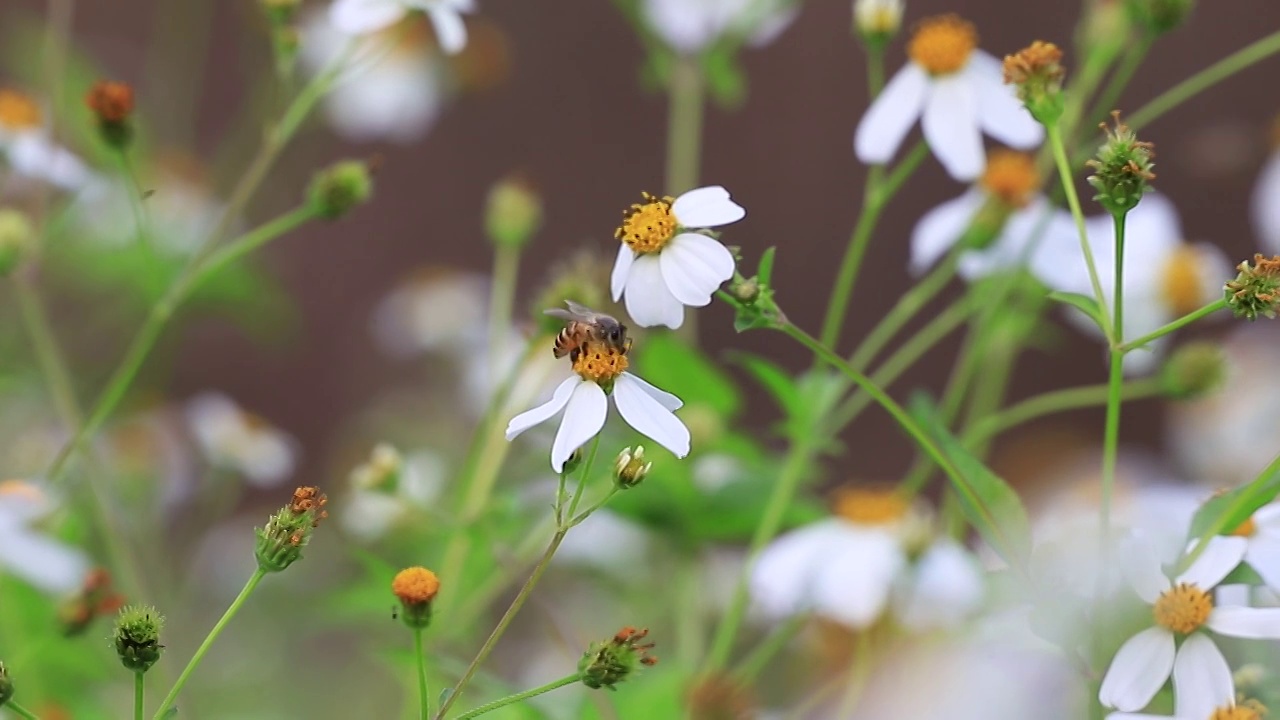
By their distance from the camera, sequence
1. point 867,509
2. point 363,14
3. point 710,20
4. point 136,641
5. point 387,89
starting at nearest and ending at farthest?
point 136,641
point 363,14
point 867,509
point 710,20
point 387,89

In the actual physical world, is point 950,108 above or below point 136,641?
above

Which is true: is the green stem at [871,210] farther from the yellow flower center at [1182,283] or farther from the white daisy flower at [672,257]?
the yellow flower center at [1182,283]

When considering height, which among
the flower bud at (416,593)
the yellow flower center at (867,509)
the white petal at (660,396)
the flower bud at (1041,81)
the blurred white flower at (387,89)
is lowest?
the flower bud at (416,593)

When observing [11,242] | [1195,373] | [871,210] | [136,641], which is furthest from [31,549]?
[1195,373]

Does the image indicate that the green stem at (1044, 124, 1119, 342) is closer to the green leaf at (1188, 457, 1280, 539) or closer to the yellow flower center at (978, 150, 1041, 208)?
the green leaf at (1188, 457, 1280, 539)

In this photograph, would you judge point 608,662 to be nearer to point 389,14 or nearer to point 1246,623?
point 1246,623

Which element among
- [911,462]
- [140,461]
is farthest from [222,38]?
[911,462]

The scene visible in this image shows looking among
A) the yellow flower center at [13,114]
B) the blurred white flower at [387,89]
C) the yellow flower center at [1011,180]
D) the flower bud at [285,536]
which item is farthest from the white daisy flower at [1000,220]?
the blurred white flower at [387,89]

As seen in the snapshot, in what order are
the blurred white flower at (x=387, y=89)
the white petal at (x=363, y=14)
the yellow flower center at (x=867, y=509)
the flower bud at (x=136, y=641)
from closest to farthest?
the flower bud at (x=136, y=641)
the white petal at (x=363, y=14)
the yellow flower center at (x=867, y=509)
the blurred white flower at (x=387, y=89)
